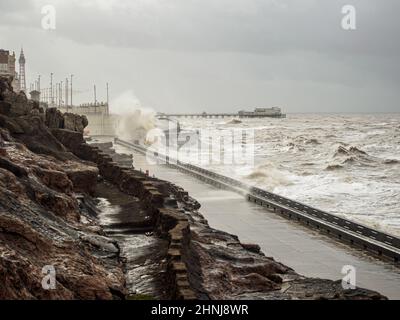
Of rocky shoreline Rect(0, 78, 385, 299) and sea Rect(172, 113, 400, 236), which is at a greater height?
rocky shoreline Rect(0, 78, 385, 299)

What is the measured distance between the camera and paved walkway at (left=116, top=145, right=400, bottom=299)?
20484 millimetres

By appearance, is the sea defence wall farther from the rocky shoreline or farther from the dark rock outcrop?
the dark rock outcrop

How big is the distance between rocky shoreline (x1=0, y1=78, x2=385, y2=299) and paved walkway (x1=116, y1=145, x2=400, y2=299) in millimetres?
2772

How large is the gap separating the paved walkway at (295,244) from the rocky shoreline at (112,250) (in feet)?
9.09

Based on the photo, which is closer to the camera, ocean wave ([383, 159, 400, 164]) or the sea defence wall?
the sea defence wall

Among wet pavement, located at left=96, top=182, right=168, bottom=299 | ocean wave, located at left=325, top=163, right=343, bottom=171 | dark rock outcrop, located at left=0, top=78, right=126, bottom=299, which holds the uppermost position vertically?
dark rock outcrop, located at left=0, top=78, right=126, bottom=299

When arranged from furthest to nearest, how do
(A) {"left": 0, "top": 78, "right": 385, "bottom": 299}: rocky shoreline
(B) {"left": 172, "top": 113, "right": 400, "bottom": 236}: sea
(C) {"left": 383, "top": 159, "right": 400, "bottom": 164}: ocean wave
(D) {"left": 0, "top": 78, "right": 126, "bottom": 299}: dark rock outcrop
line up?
(C) {"left": 383, "top": 159, "right": 400, "bottom": 164}: ocean wave
(B) {"left": 172, "top": 113, "right": 400, "bottom": 236}: sea
(A) {"left": 0, "top": 78, "right": 385, "bottom": 299}: rocky shoreline
(D) {"left": 0, "top": 78, "right": 126, "bottom": 299}: dark rock outcrop

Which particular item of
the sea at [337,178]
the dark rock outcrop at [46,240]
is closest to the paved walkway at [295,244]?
the sea at [337,178]

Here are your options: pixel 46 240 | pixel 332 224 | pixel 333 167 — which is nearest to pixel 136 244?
pixel 46 240

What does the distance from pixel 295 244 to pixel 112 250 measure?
11547 mm

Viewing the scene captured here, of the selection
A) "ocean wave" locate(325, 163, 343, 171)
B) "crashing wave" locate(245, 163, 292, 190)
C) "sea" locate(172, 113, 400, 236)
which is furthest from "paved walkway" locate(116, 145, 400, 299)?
"ocean wave" locate(325, 163, 343, 171)
